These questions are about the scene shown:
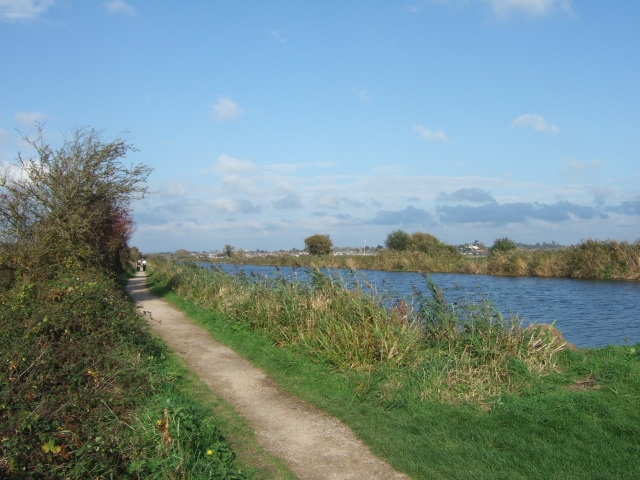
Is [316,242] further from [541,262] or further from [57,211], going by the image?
[57,211]

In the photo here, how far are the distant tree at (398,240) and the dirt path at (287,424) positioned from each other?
59.9 m

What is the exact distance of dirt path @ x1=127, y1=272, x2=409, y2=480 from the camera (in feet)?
19.4

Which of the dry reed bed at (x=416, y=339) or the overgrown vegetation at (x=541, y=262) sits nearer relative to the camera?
the dry reed bed at (x=416, y=339)

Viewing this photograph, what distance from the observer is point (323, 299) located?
38.8ft

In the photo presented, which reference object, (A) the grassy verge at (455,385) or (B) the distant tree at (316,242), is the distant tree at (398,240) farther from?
(A) the grassy verge at (455,385)

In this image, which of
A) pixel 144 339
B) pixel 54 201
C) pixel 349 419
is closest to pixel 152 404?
pixel 349 419

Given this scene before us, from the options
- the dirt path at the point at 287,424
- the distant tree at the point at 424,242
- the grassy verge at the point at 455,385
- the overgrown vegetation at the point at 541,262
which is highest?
the distant tree at the point at 424,242

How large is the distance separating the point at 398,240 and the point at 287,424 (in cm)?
6616

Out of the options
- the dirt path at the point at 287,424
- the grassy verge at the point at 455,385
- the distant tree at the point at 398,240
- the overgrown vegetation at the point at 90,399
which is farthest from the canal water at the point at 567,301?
the distant tree at the point at 398,240

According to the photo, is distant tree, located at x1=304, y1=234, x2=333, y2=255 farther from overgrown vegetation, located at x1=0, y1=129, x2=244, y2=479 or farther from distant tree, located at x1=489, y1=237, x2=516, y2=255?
overgrown vegetation, located at x1=0, y1=129, x2=244, y2=479

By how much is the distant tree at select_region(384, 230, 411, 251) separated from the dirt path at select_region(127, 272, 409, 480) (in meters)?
59.9

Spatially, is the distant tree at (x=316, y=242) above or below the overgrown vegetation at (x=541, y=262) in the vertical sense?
above

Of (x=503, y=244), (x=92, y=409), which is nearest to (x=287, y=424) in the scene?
(x=92, y=409)

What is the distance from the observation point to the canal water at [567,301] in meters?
14.7
